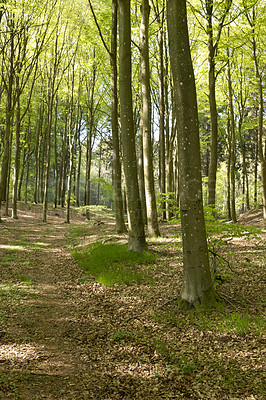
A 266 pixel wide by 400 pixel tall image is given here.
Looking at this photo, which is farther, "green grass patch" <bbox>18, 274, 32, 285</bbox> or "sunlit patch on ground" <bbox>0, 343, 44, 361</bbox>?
"green grass patch" <bbox>18, 274, 32, 285</bbox>

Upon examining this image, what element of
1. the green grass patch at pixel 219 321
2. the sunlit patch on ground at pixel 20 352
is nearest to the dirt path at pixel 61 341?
the sunlit patch on ground at pixel 20 352

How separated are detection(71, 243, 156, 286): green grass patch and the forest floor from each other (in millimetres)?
229

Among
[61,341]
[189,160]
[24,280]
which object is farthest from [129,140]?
[61,341]

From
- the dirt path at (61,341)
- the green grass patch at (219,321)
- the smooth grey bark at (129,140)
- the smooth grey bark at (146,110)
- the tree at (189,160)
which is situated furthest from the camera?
the smooth grey bark at (146,110)

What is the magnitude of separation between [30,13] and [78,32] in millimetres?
5616

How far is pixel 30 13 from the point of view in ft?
49.6

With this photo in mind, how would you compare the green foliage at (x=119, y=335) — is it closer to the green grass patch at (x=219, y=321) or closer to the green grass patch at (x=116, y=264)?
the green grass patch at (x=219, y=321)

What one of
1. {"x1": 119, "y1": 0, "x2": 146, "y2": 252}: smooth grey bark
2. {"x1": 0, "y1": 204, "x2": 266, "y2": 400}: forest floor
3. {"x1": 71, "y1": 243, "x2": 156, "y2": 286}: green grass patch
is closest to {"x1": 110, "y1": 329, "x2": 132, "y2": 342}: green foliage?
{"x1": 0, "y1": 204, "x2": 266, "y2": 400}: forest floor

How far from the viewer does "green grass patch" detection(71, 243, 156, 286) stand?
6871 mm

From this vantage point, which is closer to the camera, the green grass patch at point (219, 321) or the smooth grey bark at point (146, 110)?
the green grass patch at point (219, 321)

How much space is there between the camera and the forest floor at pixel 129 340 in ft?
10.4

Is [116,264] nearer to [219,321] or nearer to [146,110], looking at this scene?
[219,321]

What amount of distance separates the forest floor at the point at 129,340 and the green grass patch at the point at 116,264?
23 cm

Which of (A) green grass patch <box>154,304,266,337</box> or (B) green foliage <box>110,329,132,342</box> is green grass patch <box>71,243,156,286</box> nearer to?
(A) green grass patch <box>154,304,266,337</box>
